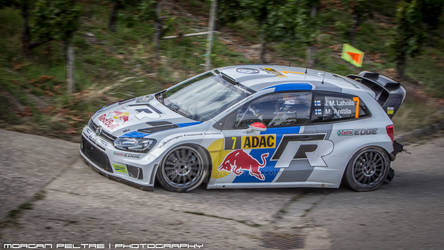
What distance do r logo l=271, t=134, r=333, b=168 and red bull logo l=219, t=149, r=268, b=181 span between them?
0.25 metres

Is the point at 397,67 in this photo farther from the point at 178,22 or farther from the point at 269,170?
the point at 269,170

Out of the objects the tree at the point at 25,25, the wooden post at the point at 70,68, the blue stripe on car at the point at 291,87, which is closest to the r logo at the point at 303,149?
the blue stripe on car at the point at 291,87

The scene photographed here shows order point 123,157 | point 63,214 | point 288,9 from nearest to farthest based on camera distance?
point 63,214 → point 123,157 → point 288,9

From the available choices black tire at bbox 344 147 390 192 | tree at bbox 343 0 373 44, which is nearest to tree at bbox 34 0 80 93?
black tire at bbox 344 147 390 192

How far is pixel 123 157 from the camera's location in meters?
6.64

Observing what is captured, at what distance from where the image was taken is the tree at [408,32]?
13.1 meters

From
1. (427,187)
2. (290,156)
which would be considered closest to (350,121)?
(290,156)

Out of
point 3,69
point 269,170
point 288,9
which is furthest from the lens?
point 288,9

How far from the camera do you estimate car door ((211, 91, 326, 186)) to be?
6934mm

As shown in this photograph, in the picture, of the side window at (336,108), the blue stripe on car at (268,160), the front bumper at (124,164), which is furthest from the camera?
the side window at (336,108)

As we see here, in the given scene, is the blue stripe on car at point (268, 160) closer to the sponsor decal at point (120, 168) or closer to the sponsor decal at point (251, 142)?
the sponsor decal at point (251, 142)

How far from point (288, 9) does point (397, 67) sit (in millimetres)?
3427

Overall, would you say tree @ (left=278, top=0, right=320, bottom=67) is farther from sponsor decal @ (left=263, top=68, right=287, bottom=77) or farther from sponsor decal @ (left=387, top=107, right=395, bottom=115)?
sponsor decal @ (left=387, top=107, right=395, bottom=115)

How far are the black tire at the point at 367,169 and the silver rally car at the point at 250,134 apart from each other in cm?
2
